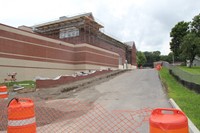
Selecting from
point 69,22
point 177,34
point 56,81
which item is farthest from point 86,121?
point 177,34

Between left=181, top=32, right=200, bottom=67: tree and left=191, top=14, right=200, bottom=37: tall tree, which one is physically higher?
left=191, top=14, right=200, bottom=37: tall tree

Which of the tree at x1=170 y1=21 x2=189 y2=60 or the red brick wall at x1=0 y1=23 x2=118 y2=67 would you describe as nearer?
the red brick wall at x1=0 y1=23 x2=118 y2=67

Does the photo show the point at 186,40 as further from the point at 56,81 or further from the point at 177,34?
the point at 56,81

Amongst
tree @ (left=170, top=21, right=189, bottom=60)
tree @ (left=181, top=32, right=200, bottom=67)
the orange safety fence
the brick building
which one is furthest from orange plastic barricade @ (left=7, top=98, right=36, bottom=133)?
tree @ (left=170, top=21, right=189, bottom=60)

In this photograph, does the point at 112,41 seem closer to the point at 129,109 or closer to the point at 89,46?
the point at 89,46

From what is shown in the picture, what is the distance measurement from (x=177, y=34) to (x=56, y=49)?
1470 inches

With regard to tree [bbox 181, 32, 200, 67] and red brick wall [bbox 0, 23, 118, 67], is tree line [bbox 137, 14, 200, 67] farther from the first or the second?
red brick wall [bbox 0, 23, 118, 67]

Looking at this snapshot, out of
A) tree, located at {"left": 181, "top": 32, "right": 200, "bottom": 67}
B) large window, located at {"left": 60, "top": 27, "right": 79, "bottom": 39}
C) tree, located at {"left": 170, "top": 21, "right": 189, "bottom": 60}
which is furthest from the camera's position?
tree, located at {"left": 170, "top": 21, "right": 189, "bottom": 60}

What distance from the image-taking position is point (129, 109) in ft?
32.9

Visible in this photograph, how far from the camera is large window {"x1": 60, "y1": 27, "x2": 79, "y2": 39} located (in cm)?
4535

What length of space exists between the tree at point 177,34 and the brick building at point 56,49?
1557 centimetres

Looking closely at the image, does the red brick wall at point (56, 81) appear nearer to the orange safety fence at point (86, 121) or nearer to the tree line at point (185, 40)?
the orange safety fence at point (86, 121)

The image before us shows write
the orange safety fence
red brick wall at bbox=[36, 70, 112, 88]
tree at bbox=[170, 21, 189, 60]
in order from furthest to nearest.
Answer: tree at bbox=[170, 21, 189, 60] → red brick wall at bbox=[36, 70, 112, 88] → the orange safety fence

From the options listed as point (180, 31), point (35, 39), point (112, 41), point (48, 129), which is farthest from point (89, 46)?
point (48, 129)
